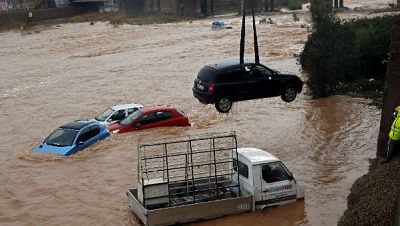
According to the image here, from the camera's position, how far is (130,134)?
2048cm

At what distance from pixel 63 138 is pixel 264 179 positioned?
27.7 feet

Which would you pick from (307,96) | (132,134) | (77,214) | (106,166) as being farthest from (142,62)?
(77,214)

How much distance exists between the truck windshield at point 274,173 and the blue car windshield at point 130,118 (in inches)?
345

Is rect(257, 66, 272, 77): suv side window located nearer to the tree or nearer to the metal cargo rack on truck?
the tree

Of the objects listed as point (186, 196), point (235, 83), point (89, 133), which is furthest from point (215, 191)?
point (89, 133)

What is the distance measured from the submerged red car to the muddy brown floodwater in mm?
425

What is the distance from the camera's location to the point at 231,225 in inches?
501

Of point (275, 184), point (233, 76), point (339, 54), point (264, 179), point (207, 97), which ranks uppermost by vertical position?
point (233, 76)

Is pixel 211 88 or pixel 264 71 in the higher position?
pixel 264 71

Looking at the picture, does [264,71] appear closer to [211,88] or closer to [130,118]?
[211,88]

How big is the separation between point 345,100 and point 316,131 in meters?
5.24

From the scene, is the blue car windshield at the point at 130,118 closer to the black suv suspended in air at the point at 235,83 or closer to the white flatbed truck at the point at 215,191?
the black suv suspended in air at the point at 235,83

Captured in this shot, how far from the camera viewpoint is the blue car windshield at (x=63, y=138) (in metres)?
18.8

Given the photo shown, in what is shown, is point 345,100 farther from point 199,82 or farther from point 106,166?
point 106,166
